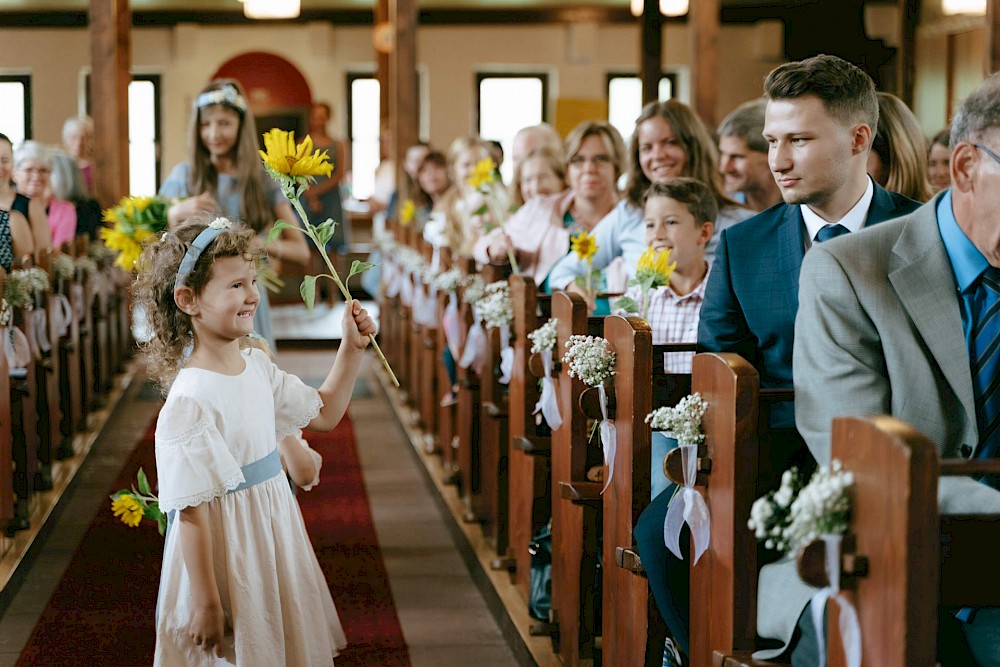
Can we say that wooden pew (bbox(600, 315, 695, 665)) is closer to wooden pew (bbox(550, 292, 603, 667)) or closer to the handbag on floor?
wooden pew (bbox(550, 292, 603, 667))

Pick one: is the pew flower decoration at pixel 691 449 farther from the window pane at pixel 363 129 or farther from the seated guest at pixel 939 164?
the window pane at pixel 363 129

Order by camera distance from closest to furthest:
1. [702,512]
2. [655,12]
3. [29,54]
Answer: [702,512] → [655,12] → [29,54]

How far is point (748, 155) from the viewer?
3.86 m

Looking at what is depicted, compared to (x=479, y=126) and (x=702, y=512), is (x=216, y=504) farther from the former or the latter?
(x=479, y=126)

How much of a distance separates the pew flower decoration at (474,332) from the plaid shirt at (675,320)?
85 cm

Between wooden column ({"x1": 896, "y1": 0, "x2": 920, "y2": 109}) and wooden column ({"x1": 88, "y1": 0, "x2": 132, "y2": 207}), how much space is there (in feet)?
20.1

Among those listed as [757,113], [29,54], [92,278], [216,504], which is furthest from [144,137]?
[216,504]

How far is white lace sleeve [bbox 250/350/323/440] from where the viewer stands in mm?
2549

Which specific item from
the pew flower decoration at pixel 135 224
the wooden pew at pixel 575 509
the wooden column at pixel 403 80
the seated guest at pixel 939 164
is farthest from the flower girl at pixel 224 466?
the wooden column at pixel 403 80

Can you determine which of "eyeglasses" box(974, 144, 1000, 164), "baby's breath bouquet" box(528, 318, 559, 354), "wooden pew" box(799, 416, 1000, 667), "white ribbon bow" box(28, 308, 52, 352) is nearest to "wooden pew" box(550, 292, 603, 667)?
"baby's breath bouquet" box(528, 318, 559, 354)

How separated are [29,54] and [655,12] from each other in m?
8.98

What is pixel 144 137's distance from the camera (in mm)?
16062

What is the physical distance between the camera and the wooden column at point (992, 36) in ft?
16.0

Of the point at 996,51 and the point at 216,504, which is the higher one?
the point at 996,51
